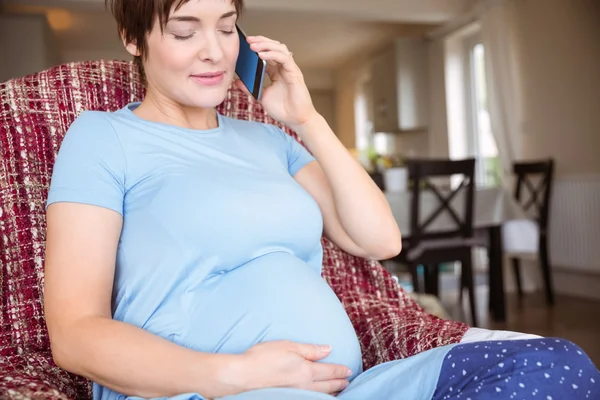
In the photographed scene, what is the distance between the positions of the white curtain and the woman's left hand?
4489 millimetres

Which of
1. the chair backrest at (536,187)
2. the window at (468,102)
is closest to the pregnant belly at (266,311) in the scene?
the chair backrest at (536,187)

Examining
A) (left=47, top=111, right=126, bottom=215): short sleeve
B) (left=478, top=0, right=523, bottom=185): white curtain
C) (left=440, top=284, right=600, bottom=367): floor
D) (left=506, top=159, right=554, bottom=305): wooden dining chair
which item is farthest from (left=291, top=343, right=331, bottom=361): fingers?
(left=478, top=0, right=523, bottom=185): white curtain

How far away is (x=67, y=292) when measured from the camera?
2.73ft

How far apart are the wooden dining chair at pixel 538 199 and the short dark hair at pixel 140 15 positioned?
11.4 ft

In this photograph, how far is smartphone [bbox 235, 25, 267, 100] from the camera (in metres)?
1.07

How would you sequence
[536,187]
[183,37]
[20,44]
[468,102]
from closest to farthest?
[183,37]
[536,187]
[20,44]
[468,102]

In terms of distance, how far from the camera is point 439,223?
3736 mm

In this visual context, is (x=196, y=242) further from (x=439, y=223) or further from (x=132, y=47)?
(x=439, y=223)

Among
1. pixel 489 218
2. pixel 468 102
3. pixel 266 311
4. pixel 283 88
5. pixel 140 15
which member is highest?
pixel 468 102

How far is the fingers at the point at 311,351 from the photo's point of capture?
2.80ft

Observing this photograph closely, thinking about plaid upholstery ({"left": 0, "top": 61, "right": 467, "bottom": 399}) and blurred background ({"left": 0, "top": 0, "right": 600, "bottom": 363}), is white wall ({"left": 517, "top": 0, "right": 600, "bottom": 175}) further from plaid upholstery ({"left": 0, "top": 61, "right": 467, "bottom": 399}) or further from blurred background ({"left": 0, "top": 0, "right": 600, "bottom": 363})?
plaid upholstery ({"left": 0, "top": 61, "right": 467, "bottom": 399})

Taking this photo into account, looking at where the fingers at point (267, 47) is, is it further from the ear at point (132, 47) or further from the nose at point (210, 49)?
the ear at point (132, 47)

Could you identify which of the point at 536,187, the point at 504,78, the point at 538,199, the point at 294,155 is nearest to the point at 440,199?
the point at 536,187

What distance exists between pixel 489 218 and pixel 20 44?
458 cm
